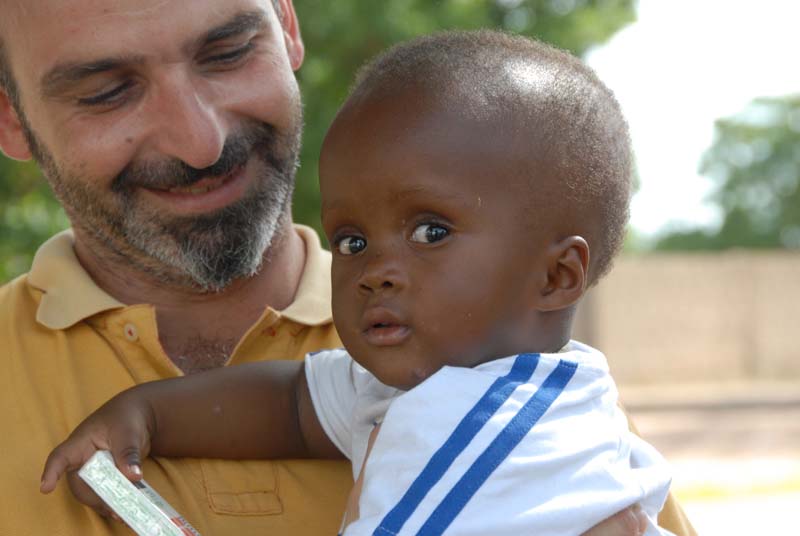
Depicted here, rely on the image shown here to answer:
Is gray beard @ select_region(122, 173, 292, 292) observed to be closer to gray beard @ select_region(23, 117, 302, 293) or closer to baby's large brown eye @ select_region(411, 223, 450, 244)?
gray beard @ select_region(23, 117, 302, 293)

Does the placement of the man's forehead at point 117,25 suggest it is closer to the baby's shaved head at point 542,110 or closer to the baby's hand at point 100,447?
the baby's shaved head at point 542,110

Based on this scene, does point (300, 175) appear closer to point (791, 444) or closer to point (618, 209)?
point (791, 444)

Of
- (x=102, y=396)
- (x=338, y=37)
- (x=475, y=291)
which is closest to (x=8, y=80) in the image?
(x=102, y=396)

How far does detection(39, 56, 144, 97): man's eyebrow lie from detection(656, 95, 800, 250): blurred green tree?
165 ft

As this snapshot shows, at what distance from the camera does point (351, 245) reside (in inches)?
83.7

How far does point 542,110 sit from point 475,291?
34cm

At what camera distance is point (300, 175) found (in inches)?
430

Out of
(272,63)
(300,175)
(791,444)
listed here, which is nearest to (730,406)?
(791,444)

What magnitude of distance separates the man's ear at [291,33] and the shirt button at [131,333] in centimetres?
87

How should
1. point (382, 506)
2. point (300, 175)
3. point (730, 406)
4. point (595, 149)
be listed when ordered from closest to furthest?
point (382, 506) < point (595, 149) < point (300, 175) < point (730, 406)

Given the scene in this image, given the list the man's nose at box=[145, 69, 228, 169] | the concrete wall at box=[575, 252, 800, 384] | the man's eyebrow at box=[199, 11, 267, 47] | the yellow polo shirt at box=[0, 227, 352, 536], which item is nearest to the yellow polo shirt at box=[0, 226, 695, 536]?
the yellow polo shirt at box=[0, 227, 352, 536]

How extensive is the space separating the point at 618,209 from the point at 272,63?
1.04m

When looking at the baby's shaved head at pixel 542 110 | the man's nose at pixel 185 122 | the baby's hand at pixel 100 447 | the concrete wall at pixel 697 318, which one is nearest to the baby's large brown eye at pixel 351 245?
the baby's shaved head at pixel 542 110

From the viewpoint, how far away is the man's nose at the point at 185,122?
2.65 m
